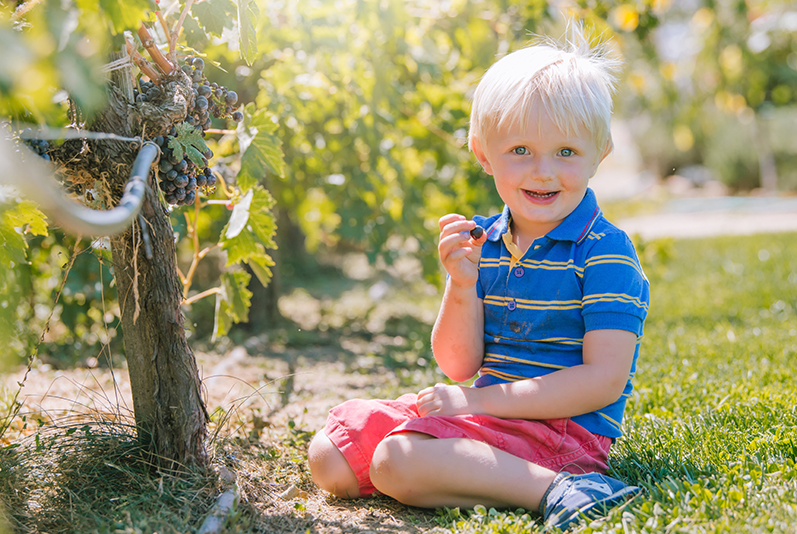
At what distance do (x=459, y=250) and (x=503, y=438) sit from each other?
48 cm

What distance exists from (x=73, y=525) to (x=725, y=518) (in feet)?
4.36

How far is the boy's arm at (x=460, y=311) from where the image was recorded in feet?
5.51

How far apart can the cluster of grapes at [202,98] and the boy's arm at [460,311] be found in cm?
65

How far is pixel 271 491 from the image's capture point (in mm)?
1658

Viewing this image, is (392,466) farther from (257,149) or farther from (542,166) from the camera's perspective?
(257,149)

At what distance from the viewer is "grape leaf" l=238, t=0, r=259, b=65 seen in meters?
1.58

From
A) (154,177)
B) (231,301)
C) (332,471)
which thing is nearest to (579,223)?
(332,471)

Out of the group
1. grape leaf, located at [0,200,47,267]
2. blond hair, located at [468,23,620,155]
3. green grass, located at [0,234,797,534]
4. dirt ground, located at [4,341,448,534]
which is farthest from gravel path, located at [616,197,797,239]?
grape leaf, located at [0,200,47,267]

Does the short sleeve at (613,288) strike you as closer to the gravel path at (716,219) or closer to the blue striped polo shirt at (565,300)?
the blue striped polo shirt at (565,300)

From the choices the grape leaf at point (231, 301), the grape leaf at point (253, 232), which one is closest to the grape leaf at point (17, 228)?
the grape leaf at point (253, 232)

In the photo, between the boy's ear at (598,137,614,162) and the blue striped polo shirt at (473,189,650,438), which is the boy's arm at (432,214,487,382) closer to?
the blue striped polo shirt at (473,189,650,438)

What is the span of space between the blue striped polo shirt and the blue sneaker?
184 millimetres

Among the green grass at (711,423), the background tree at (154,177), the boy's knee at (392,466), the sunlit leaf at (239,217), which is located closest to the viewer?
the green grass at (711,423)

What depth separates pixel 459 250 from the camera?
1.66m
